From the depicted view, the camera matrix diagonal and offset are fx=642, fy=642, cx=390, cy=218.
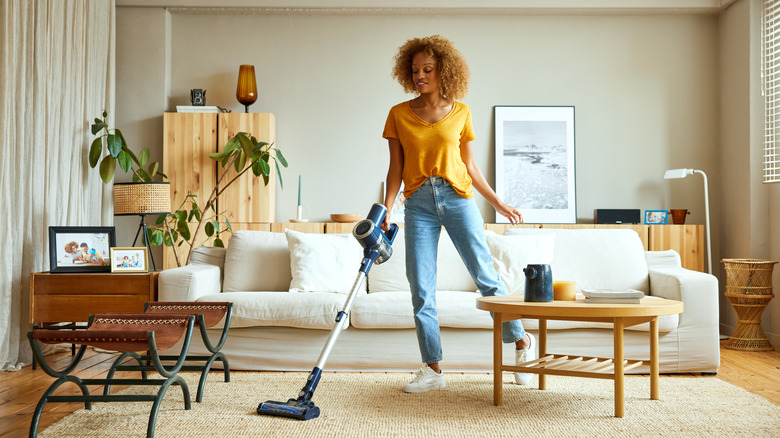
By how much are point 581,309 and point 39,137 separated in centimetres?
305

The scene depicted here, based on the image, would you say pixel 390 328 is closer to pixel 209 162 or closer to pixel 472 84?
pixel 209 162

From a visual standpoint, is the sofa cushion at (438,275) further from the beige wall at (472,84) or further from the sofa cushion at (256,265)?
the beige wall at (472,84)

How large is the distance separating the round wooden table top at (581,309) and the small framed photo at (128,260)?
6.79 feet

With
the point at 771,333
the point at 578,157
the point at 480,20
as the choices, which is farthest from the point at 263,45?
the point at 771,333

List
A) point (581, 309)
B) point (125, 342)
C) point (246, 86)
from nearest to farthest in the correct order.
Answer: point (125, 342)
point (581, 309)
point (246, 86)

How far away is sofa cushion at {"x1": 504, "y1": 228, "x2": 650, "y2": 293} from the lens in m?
3.47

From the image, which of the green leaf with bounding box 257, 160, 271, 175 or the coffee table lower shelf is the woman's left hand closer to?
the coffee table lower shelf

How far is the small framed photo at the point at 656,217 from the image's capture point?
457cm

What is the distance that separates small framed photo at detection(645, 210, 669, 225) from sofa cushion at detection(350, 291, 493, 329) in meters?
2.14

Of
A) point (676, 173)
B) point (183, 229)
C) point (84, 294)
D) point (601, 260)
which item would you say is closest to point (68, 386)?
point (84, 294)

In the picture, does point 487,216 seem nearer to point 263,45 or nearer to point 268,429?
point 263,45

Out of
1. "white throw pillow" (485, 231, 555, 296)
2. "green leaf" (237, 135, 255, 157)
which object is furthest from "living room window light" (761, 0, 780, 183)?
"green leaf" (237, 135, 255, 157)

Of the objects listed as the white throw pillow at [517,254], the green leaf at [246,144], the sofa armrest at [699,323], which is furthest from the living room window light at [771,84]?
the green leaf at [246,144]

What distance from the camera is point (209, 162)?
15.2 ft
